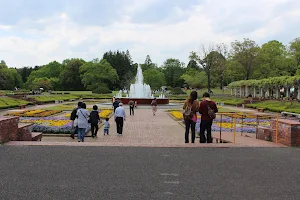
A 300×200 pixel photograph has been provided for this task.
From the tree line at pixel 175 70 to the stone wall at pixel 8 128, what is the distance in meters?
50.4

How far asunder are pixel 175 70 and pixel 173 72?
88cm

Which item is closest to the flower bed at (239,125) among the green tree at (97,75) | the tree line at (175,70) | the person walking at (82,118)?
the person walking at (82,118)

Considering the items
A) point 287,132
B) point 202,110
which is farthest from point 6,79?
point 287,132

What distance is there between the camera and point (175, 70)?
4225 inches

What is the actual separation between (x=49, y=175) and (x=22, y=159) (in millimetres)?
1544

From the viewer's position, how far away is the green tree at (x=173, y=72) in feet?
343

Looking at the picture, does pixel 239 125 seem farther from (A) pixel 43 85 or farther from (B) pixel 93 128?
(A) pixel 43 85

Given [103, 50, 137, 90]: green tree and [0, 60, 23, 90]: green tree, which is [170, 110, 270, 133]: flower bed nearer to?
[103, 50, 137, 90]: green tree

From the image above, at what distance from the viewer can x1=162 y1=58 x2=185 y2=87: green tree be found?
4117 inches

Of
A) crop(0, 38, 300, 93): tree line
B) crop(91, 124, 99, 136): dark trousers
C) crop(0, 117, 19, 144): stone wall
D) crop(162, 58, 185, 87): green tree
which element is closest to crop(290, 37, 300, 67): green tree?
crop(0, 38, 300, 93): tree line

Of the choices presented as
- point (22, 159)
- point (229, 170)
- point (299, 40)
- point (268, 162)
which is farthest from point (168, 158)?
point (299, 40)

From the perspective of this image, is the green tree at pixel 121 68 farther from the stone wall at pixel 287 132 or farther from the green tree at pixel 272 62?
the stone wall at pixel 287 132

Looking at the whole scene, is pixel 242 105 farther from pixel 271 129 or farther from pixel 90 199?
pixel 90 199

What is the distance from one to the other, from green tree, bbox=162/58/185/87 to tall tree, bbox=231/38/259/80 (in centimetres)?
4262
